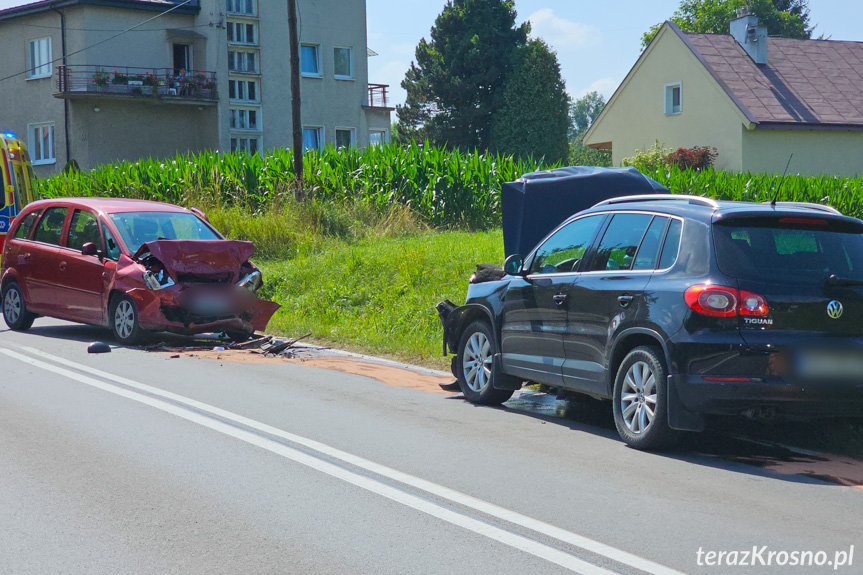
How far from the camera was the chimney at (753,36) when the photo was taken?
1518 inches

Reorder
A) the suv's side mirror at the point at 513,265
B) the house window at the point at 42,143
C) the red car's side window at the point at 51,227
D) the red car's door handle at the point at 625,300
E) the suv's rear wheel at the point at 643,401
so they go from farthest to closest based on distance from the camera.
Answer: the house window at the point at 42,143, the red car's side window at the point at 51,227, the suv's side mirror at the point at 513,265, the red car's door handle at the point at 625,300, the suv's rear wheel at the point at 643,401

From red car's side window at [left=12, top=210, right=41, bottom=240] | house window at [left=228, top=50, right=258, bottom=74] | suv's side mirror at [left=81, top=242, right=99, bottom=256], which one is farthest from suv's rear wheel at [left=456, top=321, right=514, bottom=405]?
house window at [left=228, top=50, right=258, bottom=74]

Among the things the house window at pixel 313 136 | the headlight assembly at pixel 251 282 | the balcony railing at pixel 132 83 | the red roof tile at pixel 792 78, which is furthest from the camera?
the house window at pixel 313 136

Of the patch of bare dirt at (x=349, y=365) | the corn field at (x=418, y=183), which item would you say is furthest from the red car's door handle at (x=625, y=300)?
the corn field at (x=418, y=183)

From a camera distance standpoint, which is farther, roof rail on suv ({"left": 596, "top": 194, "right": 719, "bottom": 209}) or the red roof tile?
the red roof tile

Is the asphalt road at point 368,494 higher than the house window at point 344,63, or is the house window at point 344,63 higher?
the house window at point 344,63

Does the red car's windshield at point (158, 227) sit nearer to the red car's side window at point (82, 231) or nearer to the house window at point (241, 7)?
the red car's side window at point (82, 231)

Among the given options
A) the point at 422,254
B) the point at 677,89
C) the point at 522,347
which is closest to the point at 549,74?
the point at 677,89

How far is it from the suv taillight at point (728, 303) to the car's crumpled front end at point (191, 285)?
737cm

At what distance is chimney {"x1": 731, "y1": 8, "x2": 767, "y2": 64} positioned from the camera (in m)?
38.6

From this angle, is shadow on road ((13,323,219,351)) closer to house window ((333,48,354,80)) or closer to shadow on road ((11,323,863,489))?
shadow on road ((11,323,863,489))

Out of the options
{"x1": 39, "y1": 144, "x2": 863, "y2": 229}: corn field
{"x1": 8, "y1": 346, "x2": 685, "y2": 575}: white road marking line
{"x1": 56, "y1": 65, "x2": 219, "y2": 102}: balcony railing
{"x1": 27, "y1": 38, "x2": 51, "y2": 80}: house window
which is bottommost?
{"x1": 8, "y1": 346, "x2": 685, "y2": 575}: white road marking line

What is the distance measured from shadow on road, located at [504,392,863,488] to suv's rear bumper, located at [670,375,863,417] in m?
0.37

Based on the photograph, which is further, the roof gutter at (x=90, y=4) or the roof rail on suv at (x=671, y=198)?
the roof gutter at (x=90, y=4)
